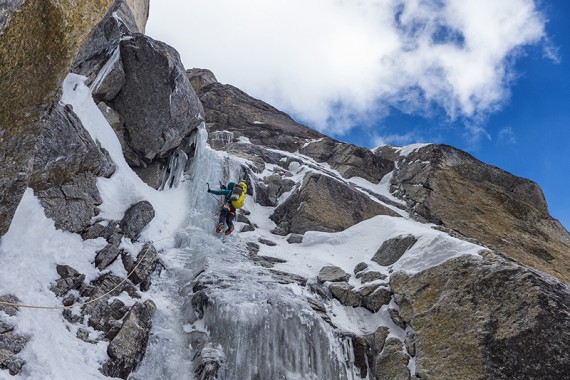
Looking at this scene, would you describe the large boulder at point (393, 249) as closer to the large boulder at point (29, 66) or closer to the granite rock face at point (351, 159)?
the large boulder at point (29, 66)

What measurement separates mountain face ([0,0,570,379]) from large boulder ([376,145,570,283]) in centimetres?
17

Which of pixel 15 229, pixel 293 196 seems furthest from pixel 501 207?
pixel 15 229

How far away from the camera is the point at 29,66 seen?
6289 mm

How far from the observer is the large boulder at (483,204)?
54.7ft

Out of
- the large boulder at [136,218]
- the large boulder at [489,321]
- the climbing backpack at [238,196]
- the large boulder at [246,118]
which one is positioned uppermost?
the large boulder at [246,118]

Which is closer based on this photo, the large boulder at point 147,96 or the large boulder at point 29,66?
the large boulder at point 29,66

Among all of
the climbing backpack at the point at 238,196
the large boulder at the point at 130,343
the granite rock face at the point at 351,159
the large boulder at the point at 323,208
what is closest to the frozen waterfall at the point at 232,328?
the large boulder at the point at 130,343

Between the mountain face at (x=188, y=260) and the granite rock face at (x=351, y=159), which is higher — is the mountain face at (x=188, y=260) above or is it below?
below

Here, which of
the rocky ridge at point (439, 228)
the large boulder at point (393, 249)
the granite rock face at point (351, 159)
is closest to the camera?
the rocky ridge at point (439, 228)

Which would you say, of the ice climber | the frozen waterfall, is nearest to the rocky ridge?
the frozen waterfall

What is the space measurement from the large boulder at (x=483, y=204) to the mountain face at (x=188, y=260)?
17 cm

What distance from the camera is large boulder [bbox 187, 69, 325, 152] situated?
2775 cm

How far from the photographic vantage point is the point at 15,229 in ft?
25.9

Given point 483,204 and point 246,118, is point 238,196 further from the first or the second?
point 246,118
